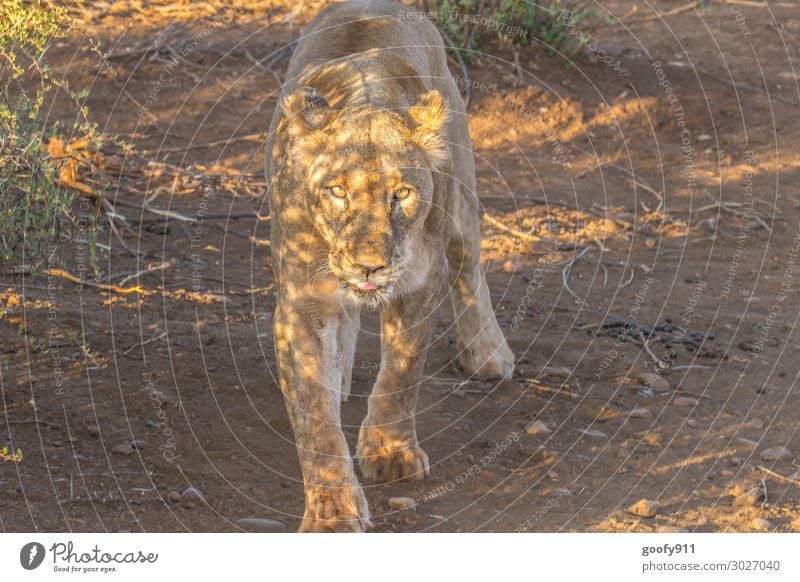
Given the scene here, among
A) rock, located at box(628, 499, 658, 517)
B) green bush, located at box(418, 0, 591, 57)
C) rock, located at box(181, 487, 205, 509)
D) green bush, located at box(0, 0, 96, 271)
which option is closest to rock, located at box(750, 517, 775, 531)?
rock, located at box(628, 499, 658, 517)

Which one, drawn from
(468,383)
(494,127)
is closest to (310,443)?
(468,383)

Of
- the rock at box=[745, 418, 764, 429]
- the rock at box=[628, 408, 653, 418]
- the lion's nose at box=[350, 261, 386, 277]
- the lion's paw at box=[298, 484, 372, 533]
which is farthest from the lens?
the rock at box=[628, 408, 653, 418]

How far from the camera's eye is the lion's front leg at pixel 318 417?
18.4 ft

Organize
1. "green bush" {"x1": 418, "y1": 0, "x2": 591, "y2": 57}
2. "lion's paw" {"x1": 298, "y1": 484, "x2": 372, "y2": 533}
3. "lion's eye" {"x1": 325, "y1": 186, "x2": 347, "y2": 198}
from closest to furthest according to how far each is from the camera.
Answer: "lion's eye" {"x1": 325, "y1": 186, "x2": 347, "y2": 198}, "lion's paw" {"x1": 298, "y1": 484, "x2": 372, "y2": 533}, "green bush" {"x1": 418, "y1": 0, "x2": 591, "y2": 57}

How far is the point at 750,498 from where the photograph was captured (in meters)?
5.95

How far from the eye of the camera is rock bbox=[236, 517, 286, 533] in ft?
19.0

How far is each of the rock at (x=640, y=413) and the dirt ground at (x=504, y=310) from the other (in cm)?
3

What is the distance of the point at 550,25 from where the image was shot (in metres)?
13.2

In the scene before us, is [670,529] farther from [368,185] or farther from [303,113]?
[303,113]

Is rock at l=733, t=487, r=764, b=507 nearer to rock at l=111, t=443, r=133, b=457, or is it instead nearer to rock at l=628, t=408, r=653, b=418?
rock at l=628, t=408, r=653, b=418

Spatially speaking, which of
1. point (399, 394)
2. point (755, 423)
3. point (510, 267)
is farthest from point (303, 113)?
point (510, 267)

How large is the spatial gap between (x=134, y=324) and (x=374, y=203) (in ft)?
9.73

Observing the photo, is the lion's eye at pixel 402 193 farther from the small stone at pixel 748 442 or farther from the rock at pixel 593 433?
the small stone at pixel 748 442
